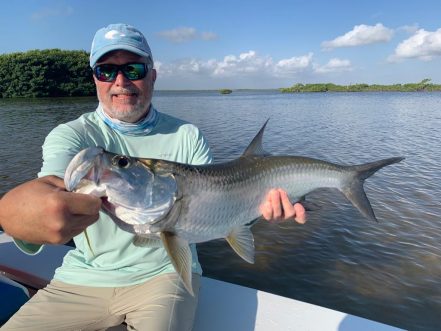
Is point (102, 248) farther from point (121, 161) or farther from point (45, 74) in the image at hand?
point (45, 74)

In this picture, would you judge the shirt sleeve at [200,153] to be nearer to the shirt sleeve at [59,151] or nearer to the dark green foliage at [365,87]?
the shirt sleeve at [59,151]

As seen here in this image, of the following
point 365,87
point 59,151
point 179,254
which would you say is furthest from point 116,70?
point 365,87

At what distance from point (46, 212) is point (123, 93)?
1808 mm

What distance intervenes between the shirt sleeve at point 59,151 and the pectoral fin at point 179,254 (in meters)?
0.91

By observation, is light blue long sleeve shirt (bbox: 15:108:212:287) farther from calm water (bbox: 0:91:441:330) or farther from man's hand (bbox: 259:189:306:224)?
calm water (bbox: 0:91:441:330)

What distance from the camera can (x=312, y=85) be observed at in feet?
461

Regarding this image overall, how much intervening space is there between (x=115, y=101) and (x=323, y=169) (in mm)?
2084

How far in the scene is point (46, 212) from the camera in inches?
68.4

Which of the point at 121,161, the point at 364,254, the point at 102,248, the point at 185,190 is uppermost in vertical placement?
the point at 121,161

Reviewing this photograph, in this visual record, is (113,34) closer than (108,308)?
No

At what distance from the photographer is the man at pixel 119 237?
2.84 m

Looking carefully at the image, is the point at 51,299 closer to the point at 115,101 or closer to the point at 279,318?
the point at 115,101

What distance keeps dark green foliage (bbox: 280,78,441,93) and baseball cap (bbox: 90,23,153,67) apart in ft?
447

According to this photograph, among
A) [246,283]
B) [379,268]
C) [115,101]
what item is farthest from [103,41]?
[379,268]
